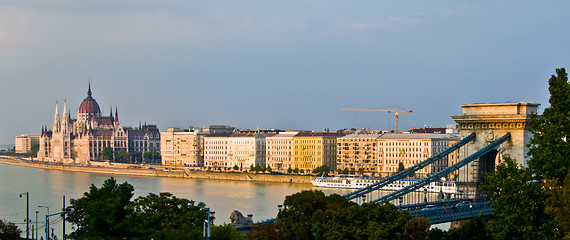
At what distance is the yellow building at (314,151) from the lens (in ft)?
241

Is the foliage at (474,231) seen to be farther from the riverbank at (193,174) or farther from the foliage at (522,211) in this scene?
the riverbank at (193,174)

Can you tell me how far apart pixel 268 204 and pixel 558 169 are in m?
26.7

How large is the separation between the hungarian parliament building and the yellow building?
4123 centimetres

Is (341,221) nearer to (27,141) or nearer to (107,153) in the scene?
(107,153)

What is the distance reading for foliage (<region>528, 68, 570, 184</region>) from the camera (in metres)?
13.3

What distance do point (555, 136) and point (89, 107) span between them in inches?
4683

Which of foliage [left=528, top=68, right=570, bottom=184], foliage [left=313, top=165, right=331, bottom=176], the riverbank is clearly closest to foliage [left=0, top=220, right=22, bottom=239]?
foliage [left=528, top=68, right=570, bottom=184]

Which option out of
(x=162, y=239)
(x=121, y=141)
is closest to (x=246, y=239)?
(x=162, y=239)

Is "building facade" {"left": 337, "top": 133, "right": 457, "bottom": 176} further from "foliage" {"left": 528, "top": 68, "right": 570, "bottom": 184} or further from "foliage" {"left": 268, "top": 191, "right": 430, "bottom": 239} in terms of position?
"foliage" {"left": 528, "top": 68, "right": 570, "bottom": 184}

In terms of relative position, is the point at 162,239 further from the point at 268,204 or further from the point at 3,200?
the point at 3,200

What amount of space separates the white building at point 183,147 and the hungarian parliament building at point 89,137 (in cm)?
1735

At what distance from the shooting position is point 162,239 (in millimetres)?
15484

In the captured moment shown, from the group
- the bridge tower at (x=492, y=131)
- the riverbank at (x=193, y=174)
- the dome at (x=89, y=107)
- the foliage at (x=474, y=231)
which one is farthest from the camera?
the dome at (x=89, y=107)

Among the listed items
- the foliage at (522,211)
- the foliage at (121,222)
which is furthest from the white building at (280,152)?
the foliage at (522,211)
